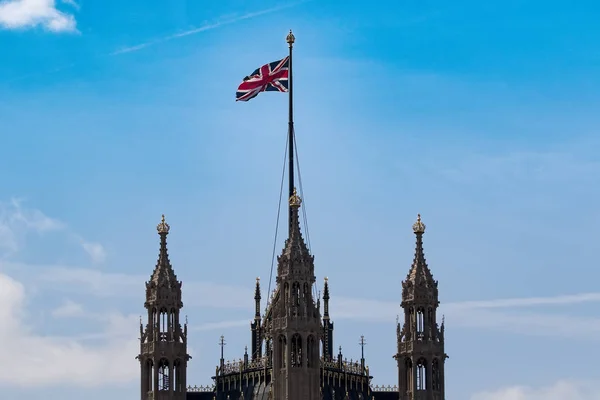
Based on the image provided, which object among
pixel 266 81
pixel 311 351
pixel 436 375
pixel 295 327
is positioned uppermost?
pixel 266 81

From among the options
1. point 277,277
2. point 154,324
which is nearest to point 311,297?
point 277,277

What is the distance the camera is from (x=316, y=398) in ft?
536

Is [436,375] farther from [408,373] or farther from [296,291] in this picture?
[296,291]

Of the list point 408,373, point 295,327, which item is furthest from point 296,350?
point 408,373

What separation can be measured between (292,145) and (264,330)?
17391 mm

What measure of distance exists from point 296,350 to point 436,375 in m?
13.6

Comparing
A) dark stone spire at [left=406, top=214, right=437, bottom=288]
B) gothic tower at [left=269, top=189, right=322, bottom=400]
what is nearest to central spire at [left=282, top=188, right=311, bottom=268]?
gothic tower at [left=269, top=189, right=322, bottom=400]

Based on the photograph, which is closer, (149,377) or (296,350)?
(296,350)

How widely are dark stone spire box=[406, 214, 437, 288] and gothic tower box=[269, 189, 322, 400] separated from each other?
9.90m

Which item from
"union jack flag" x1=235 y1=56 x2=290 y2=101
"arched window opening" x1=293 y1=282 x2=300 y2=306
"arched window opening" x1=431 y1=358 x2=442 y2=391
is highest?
"union jack flag" x1=235 y1=56 x2=290 y2=101

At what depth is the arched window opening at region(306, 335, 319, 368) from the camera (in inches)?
6467

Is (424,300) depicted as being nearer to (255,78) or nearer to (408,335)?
(408,335)

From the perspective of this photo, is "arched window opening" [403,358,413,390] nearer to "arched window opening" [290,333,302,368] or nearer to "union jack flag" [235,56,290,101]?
"arched window opening" [290,333,302,368]

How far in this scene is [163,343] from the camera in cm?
16900
